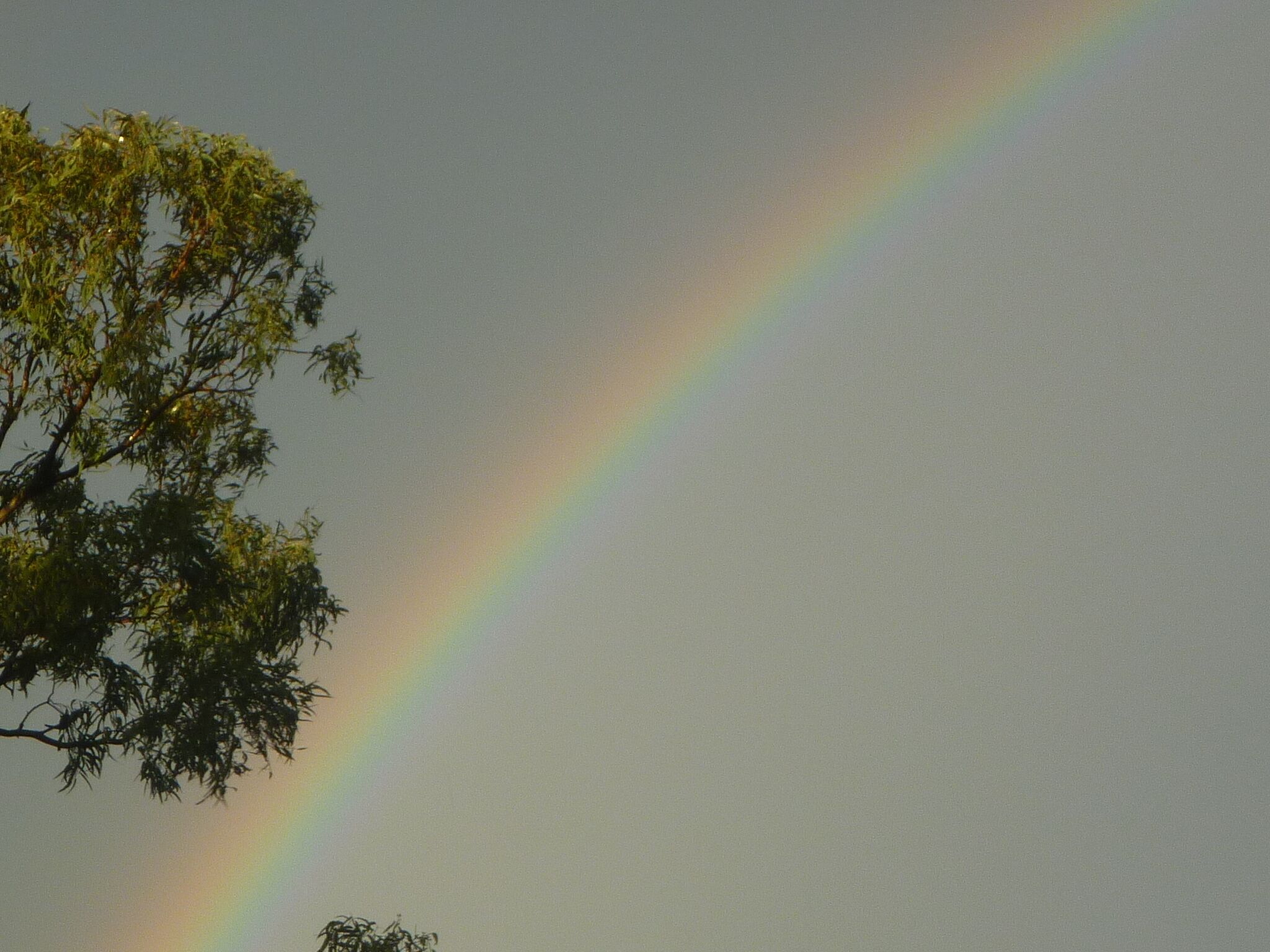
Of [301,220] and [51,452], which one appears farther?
[301,220]

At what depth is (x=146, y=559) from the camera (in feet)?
54.2

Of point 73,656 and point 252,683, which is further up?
point 73,656

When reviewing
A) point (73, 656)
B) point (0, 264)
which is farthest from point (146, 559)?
point (0, 264)

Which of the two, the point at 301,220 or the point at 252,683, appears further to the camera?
the point at 301,220

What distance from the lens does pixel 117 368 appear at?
16938 mm

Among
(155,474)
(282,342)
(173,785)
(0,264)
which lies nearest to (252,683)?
(173,785)

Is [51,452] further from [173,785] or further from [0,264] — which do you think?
[173,785]

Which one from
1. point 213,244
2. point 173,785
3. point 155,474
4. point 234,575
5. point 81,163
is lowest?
point 173,785

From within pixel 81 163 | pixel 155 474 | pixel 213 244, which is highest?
pixel 81 163

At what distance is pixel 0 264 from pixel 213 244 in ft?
6.64

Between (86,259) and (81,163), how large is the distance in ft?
3.08

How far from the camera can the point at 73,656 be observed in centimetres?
1656

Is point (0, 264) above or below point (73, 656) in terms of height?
above

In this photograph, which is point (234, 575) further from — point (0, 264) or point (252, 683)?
point (0, 264)
